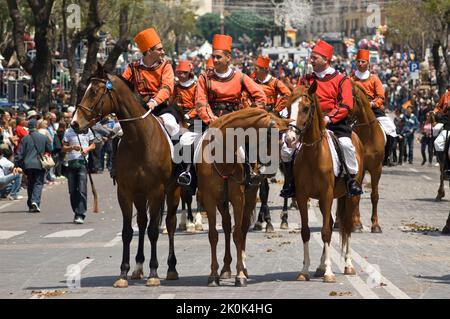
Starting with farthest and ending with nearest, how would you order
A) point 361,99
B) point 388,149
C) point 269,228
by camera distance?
point 388,149 < point 361,99 < point 269,228

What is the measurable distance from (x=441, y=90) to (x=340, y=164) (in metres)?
41.4

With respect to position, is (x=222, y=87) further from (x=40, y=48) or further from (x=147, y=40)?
(x=40, y=48)

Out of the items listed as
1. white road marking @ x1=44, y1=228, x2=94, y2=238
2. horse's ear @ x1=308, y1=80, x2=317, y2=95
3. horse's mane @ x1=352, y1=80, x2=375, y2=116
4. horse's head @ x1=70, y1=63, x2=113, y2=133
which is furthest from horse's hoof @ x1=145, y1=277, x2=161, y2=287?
white road marking @ x1=44, y1=228, x2=94, y2=238

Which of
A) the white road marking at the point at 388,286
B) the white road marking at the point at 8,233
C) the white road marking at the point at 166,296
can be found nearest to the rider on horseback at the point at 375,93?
the white road marking at the point at 388,286

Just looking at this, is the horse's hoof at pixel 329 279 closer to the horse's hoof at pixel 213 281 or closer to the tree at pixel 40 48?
the horse's hoof at pixel 213 281

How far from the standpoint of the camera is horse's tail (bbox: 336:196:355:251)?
17922 millimetres

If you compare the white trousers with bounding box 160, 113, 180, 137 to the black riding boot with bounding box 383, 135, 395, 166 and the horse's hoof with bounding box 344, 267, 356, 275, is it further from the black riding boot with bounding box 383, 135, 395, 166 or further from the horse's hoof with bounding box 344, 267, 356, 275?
the black riding boot with bounding box 383, 135, 395, 166

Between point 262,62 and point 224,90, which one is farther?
point 262,62

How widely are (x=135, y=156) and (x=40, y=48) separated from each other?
3145 centimetres

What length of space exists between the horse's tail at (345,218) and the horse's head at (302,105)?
1.80 metres

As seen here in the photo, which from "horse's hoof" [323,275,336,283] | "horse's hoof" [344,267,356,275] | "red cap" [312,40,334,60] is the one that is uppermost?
"red cap" [312,40,334,60]

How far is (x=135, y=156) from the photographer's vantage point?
55.7ft

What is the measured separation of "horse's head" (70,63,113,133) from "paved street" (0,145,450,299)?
191cm

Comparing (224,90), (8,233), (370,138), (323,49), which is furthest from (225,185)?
(8,233)
